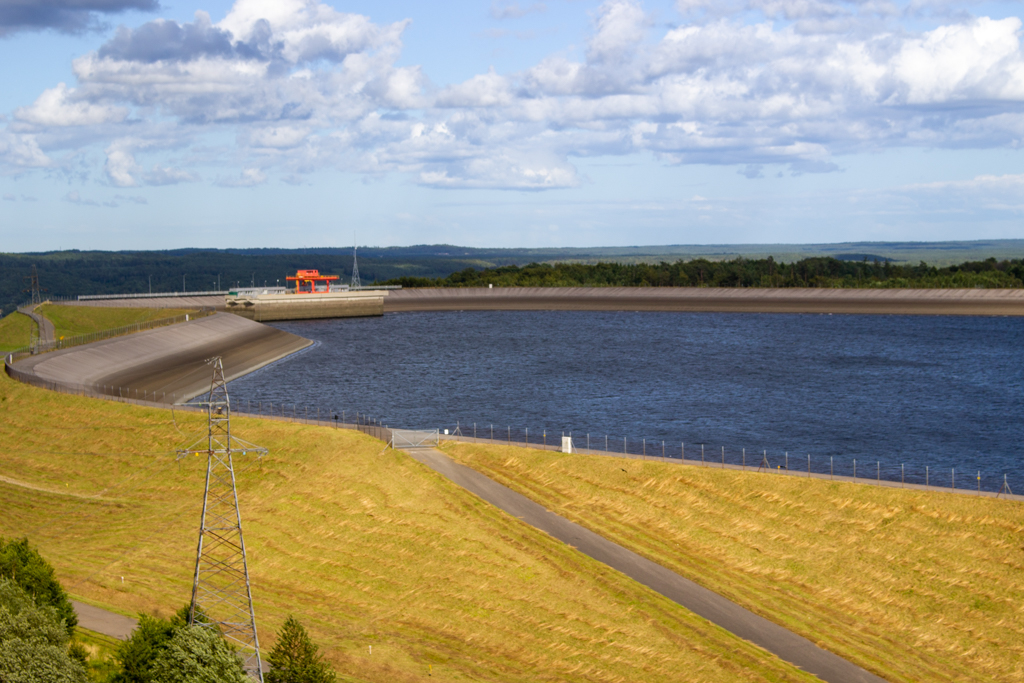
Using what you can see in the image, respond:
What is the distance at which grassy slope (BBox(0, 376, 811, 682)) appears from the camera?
36.7 metres

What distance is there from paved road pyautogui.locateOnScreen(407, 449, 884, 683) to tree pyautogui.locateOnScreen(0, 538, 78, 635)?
2059 cm

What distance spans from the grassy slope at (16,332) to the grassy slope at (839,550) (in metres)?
103

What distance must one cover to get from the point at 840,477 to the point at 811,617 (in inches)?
480

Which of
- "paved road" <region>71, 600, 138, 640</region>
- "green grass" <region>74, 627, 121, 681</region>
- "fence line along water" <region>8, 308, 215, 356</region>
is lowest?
Answer: "paved road" <region>71, 600, 138, 640</region>

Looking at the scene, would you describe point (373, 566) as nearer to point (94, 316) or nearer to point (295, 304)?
point (94, 316)

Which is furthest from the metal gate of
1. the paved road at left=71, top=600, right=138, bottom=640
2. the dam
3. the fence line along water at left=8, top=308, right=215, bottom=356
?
the dam

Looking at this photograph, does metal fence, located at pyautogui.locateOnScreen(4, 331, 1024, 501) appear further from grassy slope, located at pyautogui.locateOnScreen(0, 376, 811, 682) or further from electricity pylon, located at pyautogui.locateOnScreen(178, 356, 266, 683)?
electricity pylon, located at pyautogui.locateOnScreen(178, 356, 266, 683)

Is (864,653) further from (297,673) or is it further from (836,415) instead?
(836,415)

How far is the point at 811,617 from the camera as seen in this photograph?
131ft

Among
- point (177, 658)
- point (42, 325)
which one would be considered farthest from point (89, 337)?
point (177, 658)

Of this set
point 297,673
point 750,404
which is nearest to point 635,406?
point 750,404

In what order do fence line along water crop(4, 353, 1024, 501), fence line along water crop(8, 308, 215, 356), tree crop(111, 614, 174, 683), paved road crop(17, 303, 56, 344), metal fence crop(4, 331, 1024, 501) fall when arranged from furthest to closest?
paved road crop(17, 303, 56, 344) < fence line along water crop(8, 308, 215, 356) < metal fence crop(4, 331, 1024, 501) < fence line along water crop(4, 353, 1024, 501) < tree crop(111, 614, 174, 683)

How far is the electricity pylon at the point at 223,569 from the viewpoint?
30894 millimetres

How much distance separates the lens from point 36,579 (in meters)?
37.0
